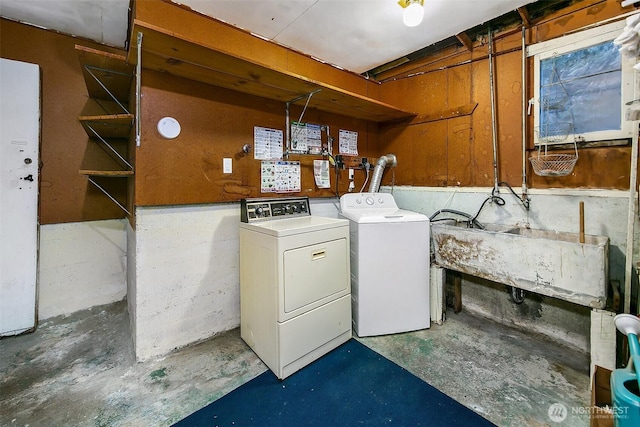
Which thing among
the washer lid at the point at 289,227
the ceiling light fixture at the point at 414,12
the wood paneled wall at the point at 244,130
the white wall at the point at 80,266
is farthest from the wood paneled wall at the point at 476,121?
the white wall at the point at 80,266

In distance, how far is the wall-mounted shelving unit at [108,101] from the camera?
173 centimetres

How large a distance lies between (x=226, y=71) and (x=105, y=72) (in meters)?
0.89

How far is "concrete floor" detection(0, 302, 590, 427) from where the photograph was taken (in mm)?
1466

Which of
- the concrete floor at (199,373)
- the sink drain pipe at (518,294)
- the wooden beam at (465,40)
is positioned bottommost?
the concrete floor at (199,373)

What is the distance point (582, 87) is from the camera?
192 centimetres

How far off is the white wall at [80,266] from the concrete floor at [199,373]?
0.67 feet

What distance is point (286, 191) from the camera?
256cm

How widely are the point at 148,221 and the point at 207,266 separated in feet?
1.78

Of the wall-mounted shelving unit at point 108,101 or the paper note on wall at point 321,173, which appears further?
the paper note on wall at point 321,173

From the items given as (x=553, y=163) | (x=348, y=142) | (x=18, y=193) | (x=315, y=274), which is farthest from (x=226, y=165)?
(x=553, y=163)

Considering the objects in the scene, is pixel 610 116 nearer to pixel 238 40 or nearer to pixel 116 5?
pixel 238 40

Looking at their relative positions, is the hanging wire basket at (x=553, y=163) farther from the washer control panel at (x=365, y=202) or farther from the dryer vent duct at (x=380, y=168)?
the dryer vent duct at (x=380, y=168)

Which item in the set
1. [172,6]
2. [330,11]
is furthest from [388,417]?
[172,6]

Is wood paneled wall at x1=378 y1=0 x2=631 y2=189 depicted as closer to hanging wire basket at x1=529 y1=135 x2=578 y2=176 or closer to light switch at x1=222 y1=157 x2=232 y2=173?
hanging wire basket at x1=529 y1=135 x2=578 y2=176
